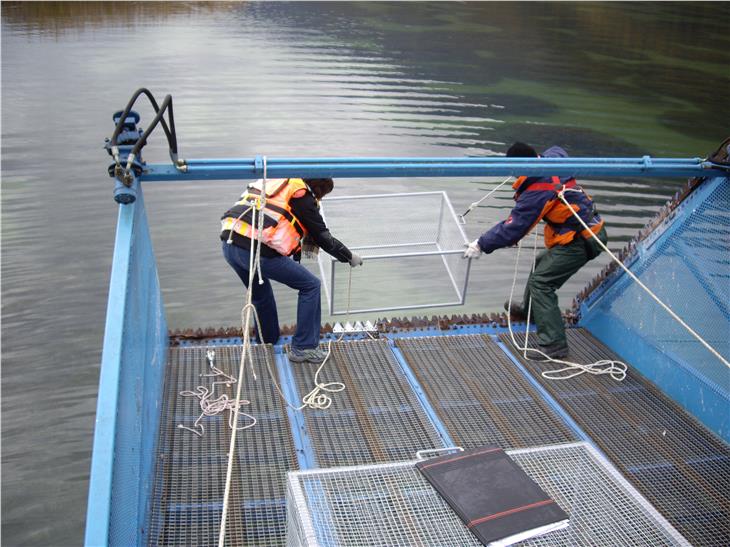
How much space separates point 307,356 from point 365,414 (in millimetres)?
753

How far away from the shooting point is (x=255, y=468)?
4.40m

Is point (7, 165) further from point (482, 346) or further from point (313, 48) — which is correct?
point (313, 48)

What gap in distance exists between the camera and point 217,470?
434cm

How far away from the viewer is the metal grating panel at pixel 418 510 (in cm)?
294

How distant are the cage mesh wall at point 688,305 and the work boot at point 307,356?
98.2 inches

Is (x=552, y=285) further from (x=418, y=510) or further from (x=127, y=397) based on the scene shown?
(x=127, y=397)

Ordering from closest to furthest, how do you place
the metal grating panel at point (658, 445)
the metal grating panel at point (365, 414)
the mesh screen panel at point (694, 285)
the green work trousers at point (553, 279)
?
the metal grating panel at point (658, 445)
the metal grating panel at point (365, 414)
the mesh screen panel at point (694, 285)
the green work trousers at point (553, 279)

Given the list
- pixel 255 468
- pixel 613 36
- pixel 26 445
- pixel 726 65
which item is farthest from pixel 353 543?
pixel 613 36

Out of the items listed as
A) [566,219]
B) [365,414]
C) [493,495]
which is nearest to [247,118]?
[566,219]

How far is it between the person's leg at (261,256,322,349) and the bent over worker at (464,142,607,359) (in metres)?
1.26

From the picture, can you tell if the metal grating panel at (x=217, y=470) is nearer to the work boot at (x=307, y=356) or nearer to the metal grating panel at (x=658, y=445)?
the work boot at (x=307, y=356)

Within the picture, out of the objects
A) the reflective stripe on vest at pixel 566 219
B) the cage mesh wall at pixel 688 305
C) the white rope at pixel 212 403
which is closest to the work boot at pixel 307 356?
the white rope at pixel 212 403

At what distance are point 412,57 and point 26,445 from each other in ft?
52.4

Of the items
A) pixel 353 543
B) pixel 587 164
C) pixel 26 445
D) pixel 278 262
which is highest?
pixel 587 164
